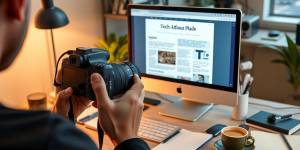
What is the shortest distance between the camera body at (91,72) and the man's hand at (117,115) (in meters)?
0.10

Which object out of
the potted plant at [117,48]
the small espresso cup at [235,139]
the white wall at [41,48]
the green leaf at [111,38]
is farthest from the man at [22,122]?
the green leaf at [111,38]

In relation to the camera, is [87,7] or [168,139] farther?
[87,7]

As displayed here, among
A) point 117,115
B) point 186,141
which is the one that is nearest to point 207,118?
point 186,141

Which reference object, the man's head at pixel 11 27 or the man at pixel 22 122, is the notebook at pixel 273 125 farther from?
the man's head at pixel 11 27

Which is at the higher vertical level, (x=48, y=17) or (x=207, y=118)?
(x=48, y=17)

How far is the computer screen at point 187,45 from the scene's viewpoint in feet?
5.09

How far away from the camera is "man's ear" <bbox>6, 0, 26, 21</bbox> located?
2.20 feet

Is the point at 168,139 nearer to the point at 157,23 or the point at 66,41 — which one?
the point at 157,23

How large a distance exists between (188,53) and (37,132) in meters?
1.04

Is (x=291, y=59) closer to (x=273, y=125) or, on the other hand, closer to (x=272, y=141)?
(x=273, y=125)

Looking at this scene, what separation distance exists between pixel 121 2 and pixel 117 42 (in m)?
0.29

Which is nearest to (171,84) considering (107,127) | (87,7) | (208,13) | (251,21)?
(208,13)

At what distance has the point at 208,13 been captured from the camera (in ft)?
5.10

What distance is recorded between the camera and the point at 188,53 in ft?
5.36
